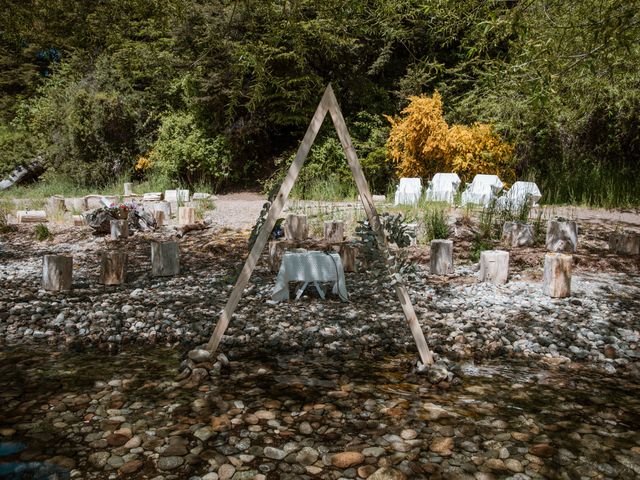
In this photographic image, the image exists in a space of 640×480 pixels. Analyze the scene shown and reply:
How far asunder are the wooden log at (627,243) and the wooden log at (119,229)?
6.78 metres

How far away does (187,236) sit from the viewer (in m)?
8.02

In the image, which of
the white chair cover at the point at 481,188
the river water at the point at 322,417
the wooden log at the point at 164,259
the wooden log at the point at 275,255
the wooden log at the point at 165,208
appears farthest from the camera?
the wooden log at the point at 165,208

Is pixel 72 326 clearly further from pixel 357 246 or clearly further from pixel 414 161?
pixel 414 161

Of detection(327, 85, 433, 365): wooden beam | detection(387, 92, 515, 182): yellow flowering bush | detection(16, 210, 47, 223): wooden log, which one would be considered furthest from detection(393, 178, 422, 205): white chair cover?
detection(16, 210, 47, 223): wooden log

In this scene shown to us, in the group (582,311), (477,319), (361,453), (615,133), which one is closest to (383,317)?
(477,319)

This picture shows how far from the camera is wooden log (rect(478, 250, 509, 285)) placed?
5.25 meters

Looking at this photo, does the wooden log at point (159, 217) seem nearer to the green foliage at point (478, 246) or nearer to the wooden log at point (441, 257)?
the wooden log at point (441, 257)

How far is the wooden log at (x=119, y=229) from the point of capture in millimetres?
7898

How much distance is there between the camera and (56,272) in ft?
16.6

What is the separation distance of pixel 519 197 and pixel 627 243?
7.15 ft

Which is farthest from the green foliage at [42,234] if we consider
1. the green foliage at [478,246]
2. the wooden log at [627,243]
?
the wooden log at [627,243]

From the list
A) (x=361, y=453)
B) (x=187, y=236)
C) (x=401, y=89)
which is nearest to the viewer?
(x=361, y=453)

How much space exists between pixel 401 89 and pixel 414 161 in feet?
11.0

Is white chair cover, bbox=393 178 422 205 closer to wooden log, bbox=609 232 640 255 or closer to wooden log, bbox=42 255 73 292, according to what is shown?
wooden log, bbox=609 232 640 255
